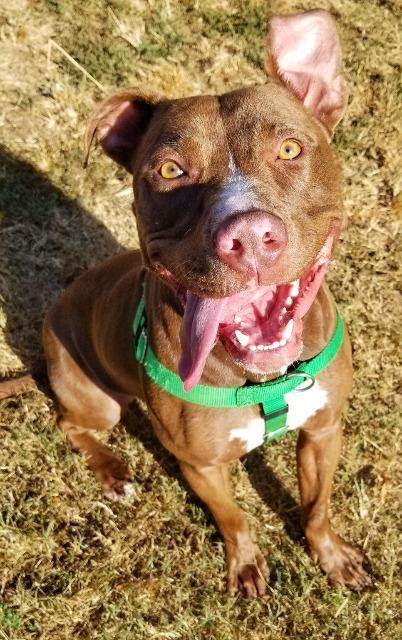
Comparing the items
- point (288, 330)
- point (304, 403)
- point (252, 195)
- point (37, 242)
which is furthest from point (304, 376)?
point (37, 242)

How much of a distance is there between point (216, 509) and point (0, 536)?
148cm

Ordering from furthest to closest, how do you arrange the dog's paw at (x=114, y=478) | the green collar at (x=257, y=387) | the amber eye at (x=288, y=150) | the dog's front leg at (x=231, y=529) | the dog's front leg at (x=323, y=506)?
the dog's paw at (x=114, y=478) < the dog's front leg at (x=323, y=506) < the dog's front leg at (x=231, y=529) < the green collar at (x=257, y=387) < the amber eye at (x=288, y=150)

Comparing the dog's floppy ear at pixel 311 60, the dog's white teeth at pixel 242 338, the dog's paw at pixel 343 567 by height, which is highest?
the dog's floppy ear at pixel 311 60

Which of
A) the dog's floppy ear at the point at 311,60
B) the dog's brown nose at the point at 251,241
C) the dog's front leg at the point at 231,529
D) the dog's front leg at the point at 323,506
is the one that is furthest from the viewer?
the dog's front leg at the point at 323,506

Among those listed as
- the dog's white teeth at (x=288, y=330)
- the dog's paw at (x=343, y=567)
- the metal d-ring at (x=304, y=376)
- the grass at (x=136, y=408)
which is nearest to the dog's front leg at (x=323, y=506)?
the dog's paw at (x=343, y=567)

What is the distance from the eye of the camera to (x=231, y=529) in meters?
4.21

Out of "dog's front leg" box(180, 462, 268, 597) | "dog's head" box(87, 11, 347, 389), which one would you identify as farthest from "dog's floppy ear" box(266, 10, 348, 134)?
"dog's front leg" box(180, 462, 268, 597)

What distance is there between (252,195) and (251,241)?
28 cm

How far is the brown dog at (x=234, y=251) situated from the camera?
2.74 meters

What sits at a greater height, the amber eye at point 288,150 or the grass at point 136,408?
the amber eye at point 288,150

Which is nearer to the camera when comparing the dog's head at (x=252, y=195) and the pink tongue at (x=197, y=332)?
the dog's head at (x=252, y=195)

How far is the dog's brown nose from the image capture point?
2.53 meters

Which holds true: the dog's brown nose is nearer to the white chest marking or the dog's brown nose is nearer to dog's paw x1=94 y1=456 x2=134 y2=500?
the white chest marking

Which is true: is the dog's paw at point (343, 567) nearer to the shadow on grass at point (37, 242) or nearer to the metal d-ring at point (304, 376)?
Answer: the metal d-ring at point (304, 376)
